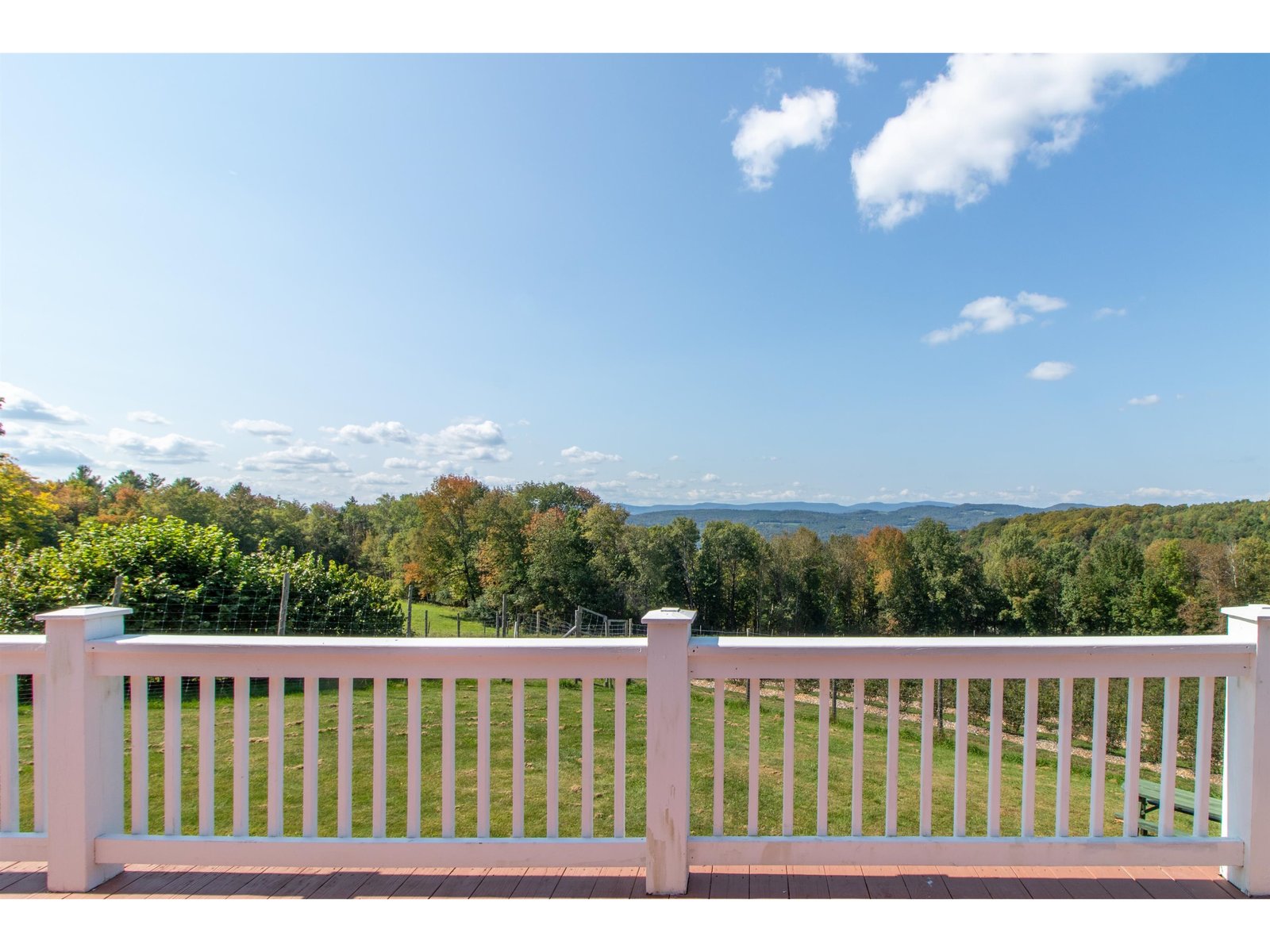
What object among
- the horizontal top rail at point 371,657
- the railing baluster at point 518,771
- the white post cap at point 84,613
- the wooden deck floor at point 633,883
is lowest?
the wooden deck floor at point 633,883

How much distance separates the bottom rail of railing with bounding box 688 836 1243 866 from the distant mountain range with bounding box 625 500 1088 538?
32.5 feet

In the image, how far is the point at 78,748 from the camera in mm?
1689

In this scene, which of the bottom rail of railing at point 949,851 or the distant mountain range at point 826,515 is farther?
Result: the distant mountain range at point 826,515

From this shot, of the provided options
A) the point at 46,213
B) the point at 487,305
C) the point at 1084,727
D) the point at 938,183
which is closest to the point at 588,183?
the point at 487,305

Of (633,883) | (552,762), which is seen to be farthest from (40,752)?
(633,883)

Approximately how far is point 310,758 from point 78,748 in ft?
2.15

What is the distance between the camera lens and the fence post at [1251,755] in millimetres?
1700

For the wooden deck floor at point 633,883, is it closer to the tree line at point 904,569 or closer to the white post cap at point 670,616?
the white post cap at point 670,616

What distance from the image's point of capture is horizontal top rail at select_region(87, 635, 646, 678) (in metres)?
1.66

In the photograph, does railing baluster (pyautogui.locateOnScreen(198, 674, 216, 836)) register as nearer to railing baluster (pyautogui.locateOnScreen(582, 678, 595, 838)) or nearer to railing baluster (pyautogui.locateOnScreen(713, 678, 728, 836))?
railing baluster (pyautogui.locateOnScreen(582, 678, 595, 838))

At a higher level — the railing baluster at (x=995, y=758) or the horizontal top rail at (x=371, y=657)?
the horizontal top rail at (x=371, y=657)

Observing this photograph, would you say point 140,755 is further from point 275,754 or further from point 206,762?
point 275,754

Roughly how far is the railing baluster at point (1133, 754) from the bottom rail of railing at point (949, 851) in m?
0.06

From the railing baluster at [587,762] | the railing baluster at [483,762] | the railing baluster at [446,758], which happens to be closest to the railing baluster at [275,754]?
the railing baluster at [446,758]
